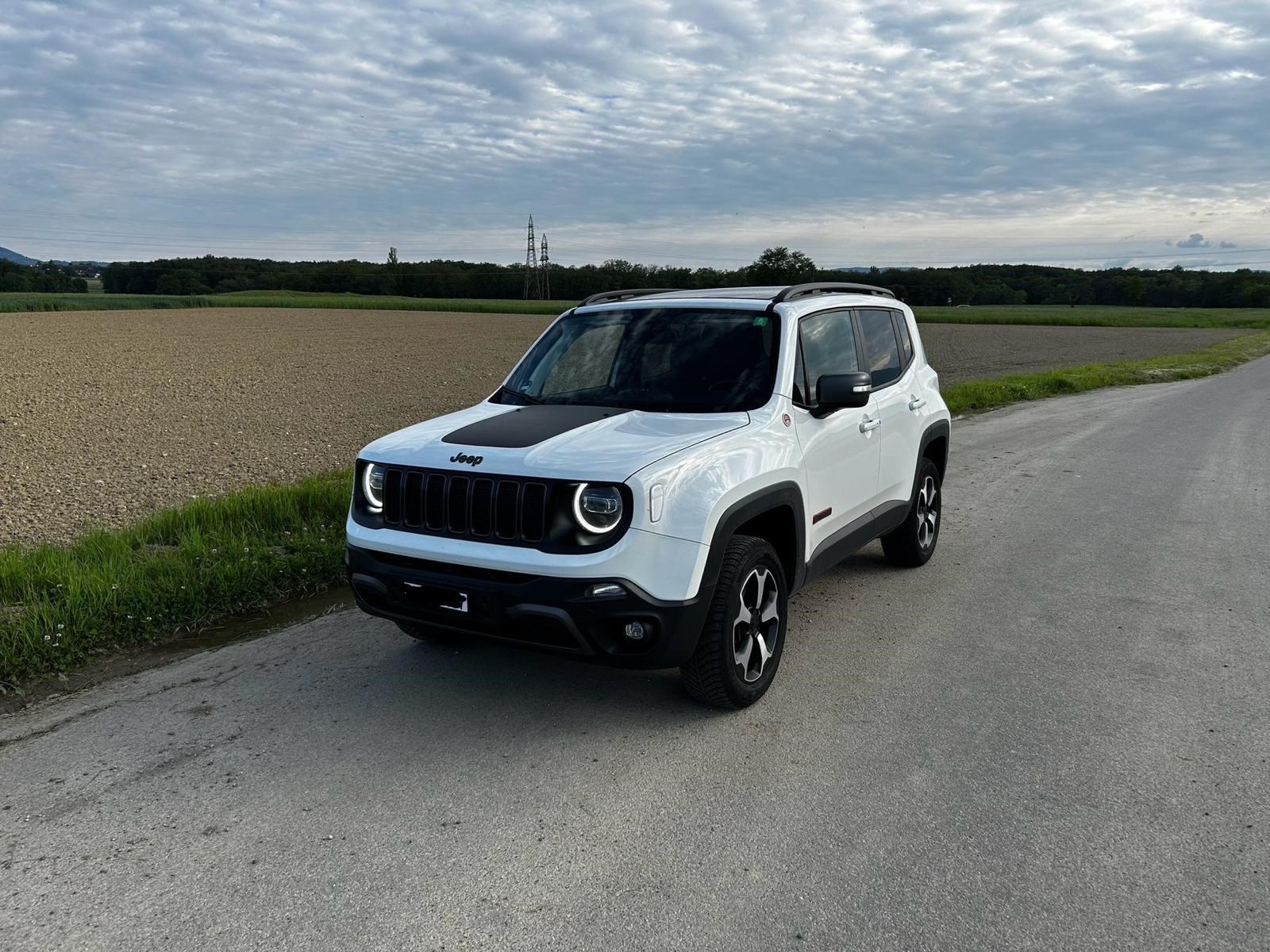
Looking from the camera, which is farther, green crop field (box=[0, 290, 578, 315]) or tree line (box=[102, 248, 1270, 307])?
tree line (box=[102, 248, 1270, 307])

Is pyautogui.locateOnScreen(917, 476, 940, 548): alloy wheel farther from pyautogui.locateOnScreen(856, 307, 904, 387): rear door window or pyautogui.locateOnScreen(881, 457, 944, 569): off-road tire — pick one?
pyautogui.locateOnScreen(856, 307, 904, 387): rear door window

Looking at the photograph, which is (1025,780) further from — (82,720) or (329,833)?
(82,720)

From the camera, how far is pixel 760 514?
434 cm

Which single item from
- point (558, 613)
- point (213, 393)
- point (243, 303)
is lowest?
point (213, 393)

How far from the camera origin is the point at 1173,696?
441 centimetres

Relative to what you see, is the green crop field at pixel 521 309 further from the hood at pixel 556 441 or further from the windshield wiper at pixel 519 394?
the hood at pixel 556 441

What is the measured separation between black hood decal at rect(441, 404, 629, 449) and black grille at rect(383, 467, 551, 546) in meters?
0.22

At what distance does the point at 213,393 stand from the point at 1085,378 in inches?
723

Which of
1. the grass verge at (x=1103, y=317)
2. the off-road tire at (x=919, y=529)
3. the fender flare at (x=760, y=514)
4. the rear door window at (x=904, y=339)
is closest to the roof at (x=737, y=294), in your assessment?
the rear door window at (x=904, y=339)

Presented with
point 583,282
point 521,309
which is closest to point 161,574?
point 521,309

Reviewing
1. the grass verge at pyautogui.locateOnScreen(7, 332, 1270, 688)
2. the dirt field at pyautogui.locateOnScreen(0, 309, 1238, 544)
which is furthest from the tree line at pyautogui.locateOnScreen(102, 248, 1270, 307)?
the grass verge at pyautogui.locateOnScreen(7, 332, 1270, 688)

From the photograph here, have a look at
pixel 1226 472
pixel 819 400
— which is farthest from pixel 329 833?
pixel 1226 472

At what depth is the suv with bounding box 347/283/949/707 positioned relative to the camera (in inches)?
148

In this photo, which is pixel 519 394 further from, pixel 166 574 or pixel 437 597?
pixel 166 574
